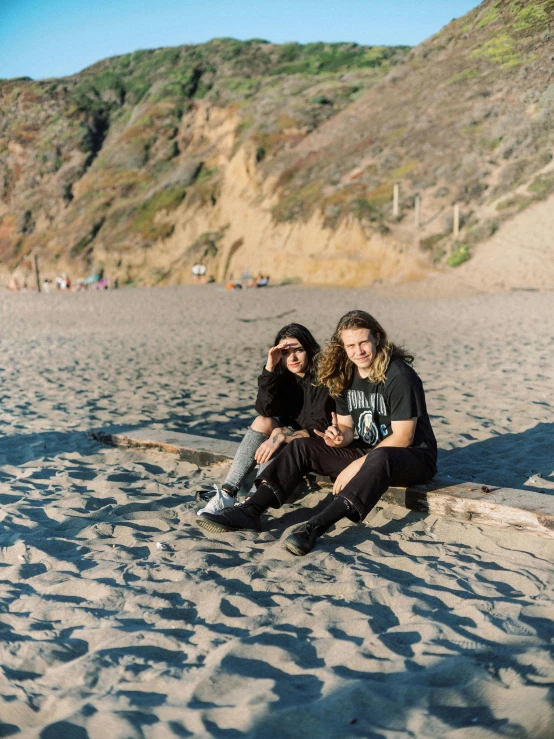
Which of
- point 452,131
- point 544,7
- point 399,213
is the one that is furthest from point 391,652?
point 452,131

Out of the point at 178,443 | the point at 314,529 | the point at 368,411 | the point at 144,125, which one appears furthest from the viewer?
the point at 144,125

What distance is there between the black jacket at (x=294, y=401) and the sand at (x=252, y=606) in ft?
1.68

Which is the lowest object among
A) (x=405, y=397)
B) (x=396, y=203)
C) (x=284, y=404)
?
(x=284, y=404)

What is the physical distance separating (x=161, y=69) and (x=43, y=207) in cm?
1627

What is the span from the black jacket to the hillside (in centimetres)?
668

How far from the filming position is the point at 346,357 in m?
3.98

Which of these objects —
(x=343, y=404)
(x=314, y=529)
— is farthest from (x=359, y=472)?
(x=343, y=404)

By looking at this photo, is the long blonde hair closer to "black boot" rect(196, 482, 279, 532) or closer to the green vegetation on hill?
"black boot" rect(196, 482, 279, 532)

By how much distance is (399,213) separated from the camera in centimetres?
2486

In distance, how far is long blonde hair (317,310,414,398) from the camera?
378 centimetres

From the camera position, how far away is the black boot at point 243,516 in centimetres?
365

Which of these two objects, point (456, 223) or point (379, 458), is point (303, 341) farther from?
point (456, 223)

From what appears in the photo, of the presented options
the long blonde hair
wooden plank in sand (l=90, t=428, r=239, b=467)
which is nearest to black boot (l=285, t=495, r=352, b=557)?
the long blonde hair

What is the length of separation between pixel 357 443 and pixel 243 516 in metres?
0.87
